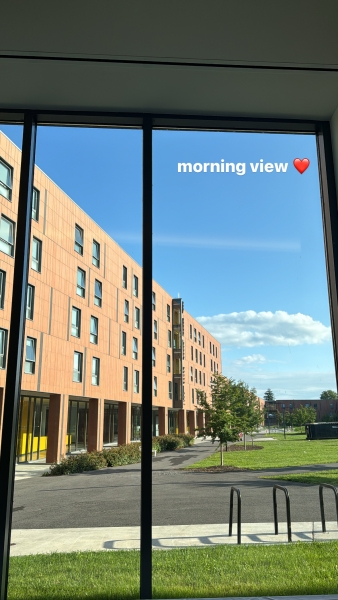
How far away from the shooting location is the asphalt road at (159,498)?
2.76 meters

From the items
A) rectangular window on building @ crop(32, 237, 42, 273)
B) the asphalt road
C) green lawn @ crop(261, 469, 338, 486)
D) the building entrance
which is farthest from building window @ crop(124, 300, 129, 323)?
green lawn @ crop(261, 469, 338, 486)

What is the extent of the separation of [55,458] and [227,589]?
121cm

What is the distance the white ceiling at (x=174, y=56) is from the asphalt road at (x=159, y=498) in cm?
222

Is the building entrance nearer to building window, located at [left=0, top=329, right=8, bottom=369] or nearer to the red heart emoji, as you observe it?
building window, located at [left=0, top=329, right=8, bottom=369]

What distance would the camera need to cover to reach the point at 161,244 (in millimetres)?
3150

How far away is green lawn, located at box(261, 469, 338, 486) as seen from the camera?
2.91 m

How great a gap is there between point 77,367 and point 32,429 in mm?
477

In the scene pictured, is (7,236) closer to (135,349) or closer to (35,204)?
(35,204)

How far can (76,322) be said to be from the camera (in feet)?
10.4

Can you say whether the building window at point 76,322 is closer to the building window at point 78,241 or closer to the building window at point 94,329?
the building window at point 94,329

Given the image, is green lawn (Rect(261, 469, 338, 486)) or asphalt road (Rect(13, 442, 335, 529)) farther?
green lawn (Rect(261, 469, 338, 486))

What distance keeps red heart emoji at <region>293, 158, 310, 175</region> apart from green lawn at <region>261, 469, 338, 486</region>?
1934mm

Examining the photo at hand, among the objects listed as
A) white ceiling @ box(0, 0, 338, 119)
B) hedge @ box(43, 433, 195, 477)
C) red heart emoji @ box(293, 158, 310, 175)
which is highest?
white ceiling @ box(0, 0, 338, 119)

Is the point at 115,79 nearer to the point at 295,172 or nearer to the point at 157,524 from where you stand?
the point at 295,172
